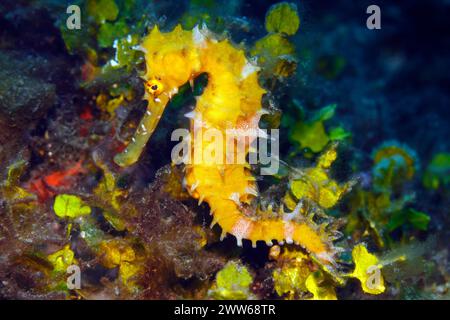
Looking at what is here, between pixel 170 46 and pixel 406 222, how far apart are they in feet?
9.34

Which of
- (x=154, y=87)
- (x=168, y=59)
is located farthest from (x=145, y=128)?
(x=168, y=59)

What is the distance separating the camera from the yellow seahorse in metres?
2.53

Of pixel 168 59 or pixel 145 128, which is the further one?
pixel 145 128

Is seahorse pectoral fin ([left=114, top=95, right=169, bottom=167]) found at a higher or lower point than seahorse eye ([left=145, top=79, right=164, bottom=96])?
lower

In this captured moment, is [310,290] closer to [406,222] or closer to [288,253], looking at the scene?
[288,253]

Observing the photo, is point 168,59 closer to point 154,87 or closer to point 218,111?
point 154,87

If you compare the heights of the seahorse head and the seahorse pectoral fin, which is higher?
the seahorse head

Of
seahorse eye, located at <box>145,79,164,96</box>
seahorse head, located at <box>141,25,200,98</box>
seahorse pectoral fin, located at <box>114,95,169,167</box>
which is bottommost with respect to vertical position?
seahorse pectoral fin, located at <box>114,95,169,167</box>

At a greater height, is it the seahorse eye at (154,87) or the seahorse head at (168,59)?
the seahorse head at (168,59)

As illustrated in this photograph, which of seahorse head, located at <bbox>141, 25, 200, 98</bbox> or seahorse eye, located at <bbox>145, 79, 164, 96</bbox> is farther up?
seahorse head, located at <bbox>141, 25, 200, 98</bbox>

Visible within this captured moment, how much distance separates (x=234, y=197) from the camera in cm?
258

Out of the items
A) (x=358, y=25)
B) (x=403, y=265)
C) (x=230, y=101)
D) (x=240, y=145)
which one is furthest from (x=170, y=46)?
(x=358, y=25)

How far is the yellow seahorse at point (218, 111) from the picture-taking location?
253cm

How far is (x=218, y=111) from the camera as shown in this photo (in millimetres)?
2580
